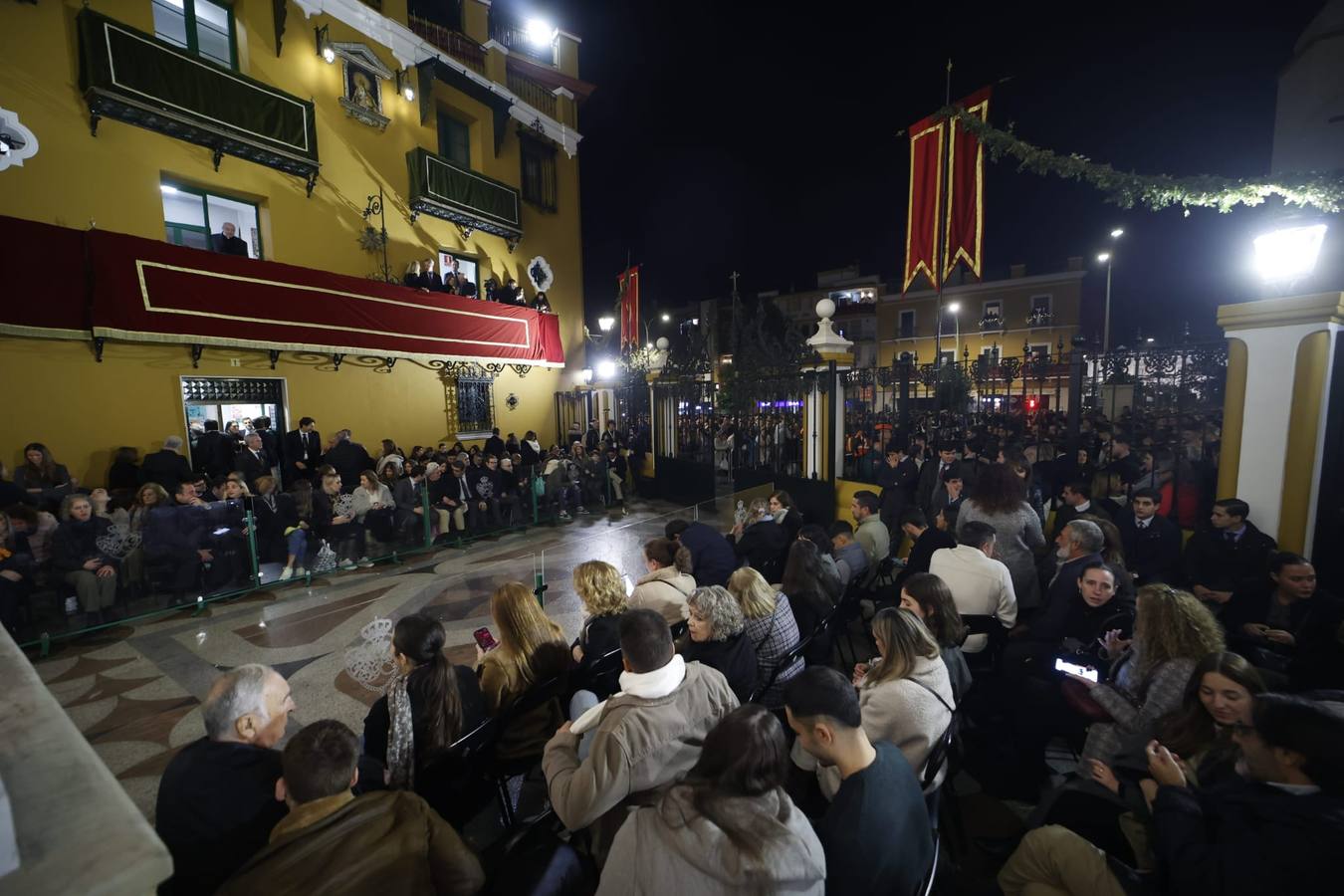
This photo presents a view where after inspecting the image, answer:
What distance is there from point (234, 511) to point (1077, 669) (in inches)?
308

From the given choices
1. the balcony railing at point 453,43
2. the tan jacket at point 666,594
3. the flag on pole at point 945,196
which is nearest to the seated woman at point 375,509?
the tan jacket at point 666,594

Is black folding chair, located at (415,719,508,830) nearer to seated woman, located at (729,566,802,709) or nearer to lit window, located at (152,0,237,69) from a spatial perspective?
seated woman, located at (729,566,802,709)

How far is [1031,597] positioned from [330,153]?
45.7 feet

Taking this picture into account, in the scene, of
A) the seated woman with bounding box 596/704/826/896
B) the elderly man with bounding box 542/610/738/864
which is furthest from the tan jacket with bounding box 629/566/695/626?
the seated woman with bounding box 596/704/826/896

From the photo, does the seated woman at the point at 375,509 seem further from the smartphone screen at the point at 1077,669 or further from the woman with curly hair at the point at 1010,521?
the smartphone screen at the point at 1077,669

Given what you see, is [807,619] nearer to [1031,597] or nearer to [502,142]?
[1031,597]

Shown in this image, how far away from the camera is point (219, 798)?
5.96ft

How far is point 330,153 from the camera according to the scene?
37.0 ft

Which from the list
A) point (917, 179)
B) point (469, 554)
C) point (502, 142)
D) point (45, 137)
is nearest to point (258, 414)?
point (45, 137)

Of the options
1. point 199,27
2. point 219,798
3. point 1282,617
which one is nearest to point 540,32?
point 199,27

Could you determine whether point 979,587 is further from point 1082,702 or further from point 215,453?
point 215,453

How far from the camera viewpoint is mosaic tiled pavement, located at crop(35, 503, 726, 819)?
3.93 meters

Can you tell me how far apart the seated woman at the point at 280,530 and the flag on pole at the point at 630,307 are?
9457 mm

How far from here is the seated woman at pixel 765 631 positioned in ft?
10.6
